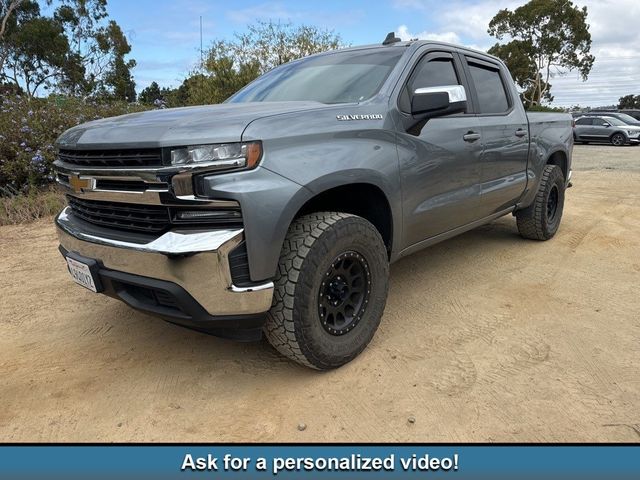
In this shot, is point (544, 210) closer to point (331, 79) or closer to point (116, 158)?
point (331, 79)

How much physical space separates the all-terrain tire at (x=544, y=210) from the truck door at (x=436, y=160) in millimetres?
1436

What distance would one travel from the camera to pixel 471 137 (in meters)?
3.59

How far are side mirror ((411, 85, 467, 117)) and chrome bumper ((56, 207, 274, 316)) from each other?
4.87 feet

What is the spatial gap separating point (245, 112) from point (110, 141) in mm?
658

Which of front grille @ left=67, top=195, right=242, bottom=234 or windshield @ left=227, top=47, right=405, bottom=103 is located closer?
front grille @ left=67, top=195, right=242, bottom=234

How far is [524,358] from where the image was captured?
2.82 m

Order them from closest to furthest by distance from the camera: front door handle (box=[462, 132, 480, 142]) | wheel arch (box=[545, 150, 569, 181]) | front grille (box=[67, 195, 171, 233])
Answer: front grille (box=[67, 195, 171, 233])
front door handle (box=[462, 132, 480, 142])
wheel arch (box=[545, 150, 569, 181])

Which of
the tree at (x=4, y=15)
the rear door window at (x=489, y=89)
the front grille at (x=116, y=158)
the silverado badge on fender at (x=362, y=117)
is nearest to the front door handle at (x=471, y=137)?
the rear door window at (x=489, y=89)

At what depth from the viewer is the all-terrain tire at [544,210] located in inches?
195

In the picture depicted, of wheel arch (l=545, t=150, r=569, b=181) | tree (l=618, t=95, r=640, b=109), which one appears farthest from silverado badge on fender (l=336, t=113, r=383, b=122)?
tree (l=618, t=95, r=640, b=109)

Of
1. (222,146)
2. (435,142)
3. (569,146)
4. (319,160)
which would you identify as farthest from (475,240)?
(222,146)

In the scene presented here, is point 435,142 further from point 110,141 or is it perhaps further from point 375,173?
point 110,141

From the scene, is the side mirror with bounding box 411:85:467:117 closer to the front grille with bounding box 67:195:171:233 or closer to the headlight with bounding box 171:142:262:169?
the headlight with bounding box 171:142:262:169

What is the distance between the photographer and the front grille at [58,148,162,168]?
2184mm
